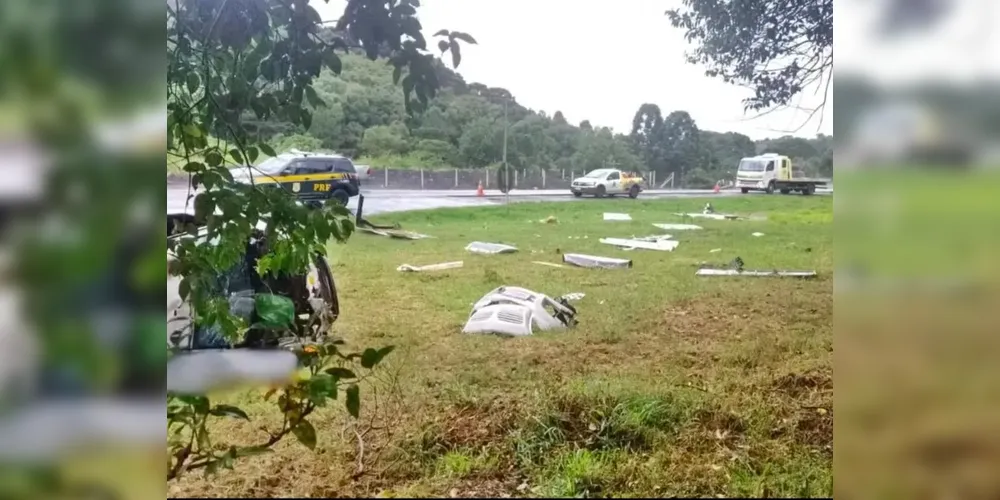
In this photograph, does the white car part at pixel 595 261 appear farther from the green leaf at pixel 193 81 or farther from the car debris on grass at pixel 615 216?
the green leaf at pixel 193 81

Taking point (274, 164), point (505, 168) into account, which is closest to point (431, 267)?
point (505, 168)

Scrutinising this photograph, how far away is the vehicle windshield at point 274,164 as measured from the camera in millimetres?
1104

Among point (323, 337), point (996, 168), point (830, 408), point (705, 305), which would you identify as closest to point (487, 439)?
point (323, 337)

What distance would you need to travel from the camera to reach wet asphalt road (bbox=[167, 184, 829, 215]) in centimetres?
120

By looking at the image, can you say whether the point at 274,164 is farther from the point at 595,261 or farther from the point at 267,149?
the point at 595,261

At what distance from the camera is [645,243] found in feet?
4.15

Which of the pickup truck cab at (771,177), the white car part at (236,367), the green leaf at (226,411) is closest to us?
the green leaf at (226,411)

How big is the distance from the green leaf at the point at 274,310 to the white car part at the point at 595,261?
1.74 ft

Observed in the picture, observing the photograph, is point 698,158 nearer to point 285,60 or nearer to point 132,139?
point 285,60

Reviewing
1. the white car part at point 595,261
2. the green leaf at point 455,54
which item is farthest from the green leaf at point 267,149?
the white car part at point 595,261

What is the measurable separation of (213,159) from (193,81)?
130 mm

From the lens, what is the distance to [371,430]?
1160 mm

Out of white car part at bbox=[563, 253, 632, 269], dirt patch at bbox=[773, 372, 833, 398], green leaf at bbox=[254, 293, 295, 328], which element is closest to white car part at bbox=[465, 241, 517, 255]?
white car part at bbox=[563, 253, 632, 269]

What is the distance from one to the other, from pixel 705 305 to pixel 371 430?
69cm
